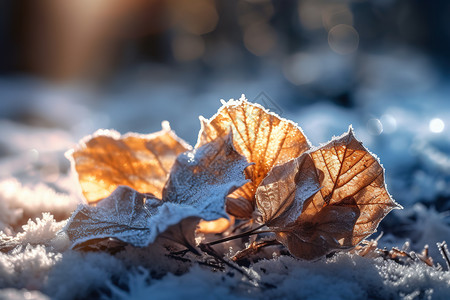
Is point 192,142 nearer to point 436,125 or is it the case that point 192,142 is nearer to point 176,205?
point 436,125

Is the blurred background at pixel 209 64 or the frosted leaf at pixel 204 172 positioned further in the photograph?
the blurred background at pixel 209 64

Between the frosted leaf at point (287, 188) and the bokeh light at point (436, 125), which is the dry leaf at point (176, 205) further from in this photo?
the bokeh light at point (436, 125)

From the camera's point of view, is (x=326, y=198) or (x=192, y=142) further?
(x=192, y=142)

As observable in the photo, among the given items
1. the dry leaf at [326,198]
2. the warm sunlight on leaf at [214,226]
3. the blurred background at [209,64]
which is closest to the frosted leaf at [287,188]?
the dry leaf at [326,198]

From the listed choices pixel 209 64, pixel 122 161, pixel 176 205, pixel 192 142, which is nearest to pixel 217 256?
pixel 176 205

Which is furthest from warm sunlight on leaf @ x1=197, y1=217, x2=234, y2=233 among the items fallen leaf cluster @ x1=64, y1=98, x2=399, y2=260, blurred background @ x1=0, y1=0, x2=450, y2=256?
blurred background @ x1=0, y1=0, x2=450, y2=256
